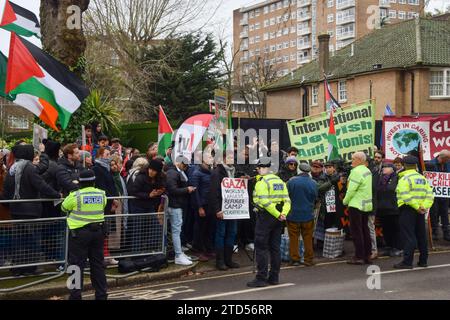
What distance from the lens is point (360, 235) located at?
11.0 metres

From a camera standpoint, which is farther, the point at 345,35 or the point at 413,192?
the point at 345,35

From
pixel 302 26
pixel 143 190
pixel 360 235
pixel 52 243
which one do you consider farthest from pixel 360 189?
pixel 302 26

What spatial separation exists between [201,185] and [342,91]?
114 ft

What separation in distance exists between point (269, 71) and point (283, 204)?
5366 centimetres

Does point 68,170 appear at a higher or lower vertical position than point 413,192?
higher

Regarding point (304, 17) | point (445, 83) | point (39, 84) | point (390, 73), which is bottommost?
point (39, 84)

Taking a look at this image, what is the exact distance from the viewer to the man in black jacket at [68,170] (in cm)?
935

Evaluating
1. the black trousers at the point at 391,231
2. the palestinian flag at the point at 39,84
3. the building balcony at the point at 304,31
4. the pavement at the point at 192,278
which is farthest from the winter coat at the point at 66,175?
the building balcony at the point at 304,31

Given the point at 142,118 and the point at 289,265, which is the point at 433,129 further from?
the point at 142,118

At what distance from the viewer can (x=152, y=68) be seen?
36.9 meters

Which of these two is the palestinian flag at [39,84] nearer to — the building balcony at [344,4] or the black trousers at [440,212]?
the black trousers at [440,212]

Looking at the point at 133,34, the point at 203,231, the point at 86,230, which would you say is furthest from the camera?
the point at 133,34

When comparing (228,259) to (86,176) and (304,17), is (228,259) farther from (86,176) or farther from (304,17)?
(304,17)
